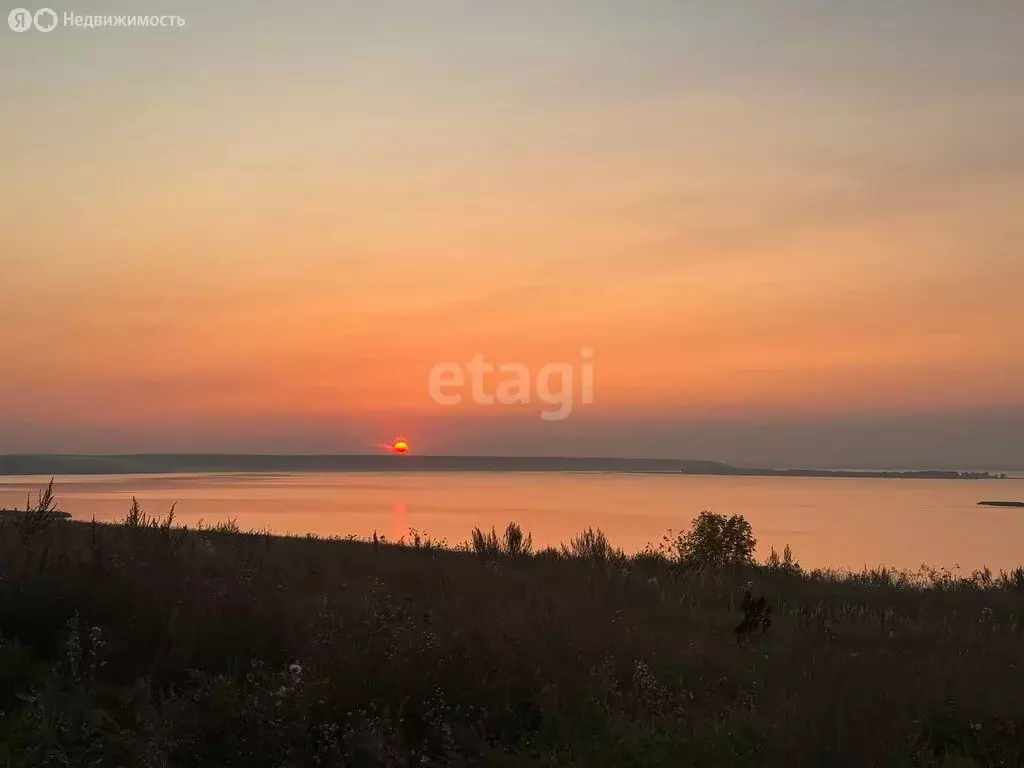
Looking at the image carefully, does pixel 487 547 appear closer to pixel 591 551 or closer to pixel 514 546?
pixel 514 546

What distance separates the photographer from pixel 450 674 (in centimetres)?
787

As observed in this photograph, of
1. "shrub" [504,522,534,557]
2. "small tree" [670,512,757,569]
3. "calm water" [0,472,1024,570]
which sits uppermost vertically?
"shrub" [504,522,534,557]

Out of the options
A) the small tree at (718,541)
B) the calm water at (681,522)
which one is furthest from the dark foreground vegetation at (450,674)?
the calm water at (681,522)

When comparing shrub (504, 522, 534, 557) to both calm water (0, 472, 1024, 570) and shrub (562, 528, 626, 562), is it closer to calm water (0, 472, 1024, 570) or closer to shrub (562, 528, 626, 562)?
shrub (562, 528, 626, 562)

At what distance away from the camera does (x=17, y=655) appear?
26.9 feet

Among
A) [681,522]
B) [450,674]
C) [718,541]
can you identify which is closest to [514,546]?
[718,541]

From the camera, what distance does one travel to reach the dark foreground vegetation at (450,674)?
6.79 metres

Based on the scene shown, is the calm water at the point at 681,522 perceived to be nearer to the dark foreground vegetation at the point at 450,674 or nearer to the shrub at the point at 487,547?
the shrub at the point at 487,547

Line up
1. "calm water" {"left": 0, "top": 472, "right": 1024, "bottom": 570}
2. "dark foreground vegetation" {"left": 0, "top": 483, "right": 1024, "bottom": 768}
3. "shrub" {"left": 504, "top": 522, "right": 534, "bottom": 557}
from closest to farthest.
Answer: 1. "dark foreground vegetation" {"left": 0, "top": 483, "right": 1024, "bottom": 768}
2. "shrub" {"left": 504, "top": 522, "right": 534, "bottom": 557}
3. "calm water" {"left": 0, "top": 472, "right": 1024, "bottom": 570}

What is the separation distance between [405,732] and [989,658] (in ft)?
20.3

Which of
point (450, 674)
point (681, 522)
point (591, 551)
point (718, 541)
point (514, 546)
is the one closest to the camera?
point (450, 674)

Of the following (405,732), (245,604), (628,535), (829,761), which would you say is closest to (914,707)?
(829,761)

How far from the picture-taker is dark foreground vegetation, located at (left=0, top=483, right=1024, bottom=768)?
6789 millimetres

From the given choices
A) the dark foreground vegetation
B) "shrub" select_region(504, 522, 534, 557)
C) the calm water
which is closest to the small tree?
"shrub" select_region(504, 522, 534, 557)
